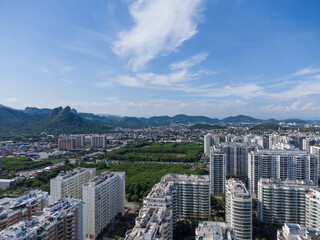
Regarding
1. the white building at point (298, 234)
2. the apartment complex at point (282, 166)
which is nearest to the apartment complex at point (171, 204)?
the white building at point (298, 234)

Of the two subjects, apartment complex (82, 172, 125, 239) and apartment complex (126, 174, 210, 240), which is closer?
apartment complex (126, 174, 210, 240)

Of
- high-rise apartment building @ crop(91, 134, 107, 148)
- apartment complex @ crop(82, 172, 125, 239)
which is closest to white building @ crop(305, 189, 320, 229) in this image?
apartment complex @ crop(82, 172, 125, 239)

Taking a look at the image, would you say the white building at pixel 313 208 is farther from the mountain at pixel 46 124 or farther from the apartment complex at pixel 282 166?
the mountain at pixel 46 124

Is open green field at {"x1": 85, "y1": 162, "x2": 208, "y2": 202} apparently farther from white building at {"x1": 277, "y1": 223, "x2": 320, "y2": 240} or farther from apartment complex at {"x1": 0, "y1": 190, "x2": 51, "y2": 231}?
white building at {"x1": 277, "y1": 223, "x2": 320, "y2": 240}

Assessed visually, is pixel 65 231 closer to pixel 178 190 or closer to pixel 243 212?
pixel 178 190

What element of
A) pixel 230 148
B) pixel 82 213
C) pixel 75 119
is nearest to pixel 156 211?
pixel 82 213

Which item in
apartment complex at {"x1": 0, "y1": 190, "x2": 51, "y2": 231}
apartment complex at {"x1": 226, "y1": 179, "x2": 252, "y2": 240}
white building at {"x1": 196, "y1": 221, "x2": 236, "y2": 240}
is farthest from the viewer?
apartment complex at {"x1": 226, "y1": 179, "x2": 252, "y2": 240}
